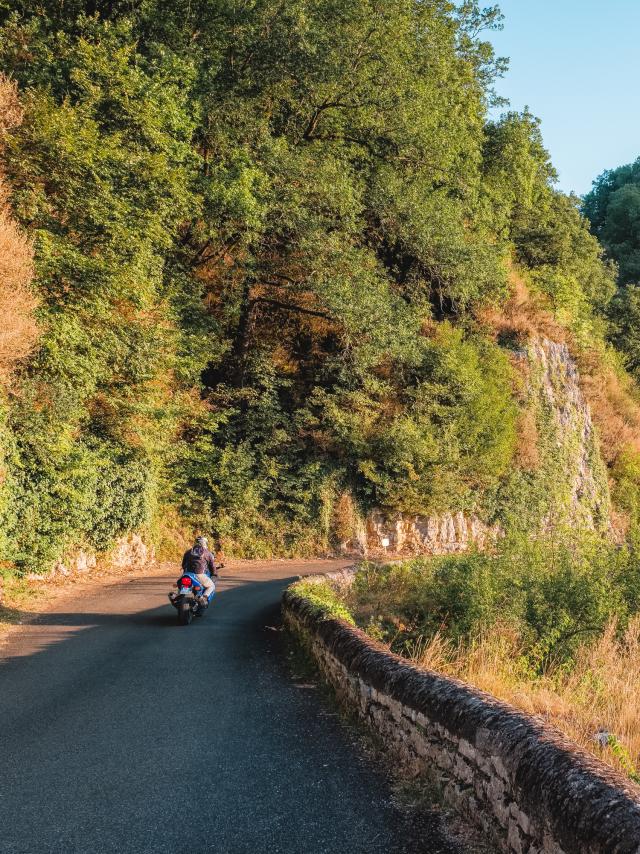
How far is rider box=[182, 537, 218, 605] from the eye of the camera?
12.6 m

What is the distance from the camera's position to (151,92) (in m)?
19.7

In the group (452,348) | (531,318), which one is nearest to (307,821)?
(452,348)

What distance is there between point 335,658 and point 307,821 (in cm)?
281

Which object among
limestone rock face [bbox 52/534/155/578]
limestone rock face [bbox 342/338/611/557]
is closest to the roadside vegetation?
limestone rock face [bbox 52/534/155/578]

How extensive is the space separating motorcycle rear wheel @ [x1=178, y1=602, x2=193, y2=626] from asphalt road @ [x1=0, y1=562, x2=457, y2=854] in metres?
1.73

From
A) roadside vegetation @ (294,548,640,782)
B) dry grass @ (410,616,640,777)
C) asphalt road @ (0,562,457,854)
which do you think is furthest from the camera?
roadside vegetation @ (294,548,640,782)

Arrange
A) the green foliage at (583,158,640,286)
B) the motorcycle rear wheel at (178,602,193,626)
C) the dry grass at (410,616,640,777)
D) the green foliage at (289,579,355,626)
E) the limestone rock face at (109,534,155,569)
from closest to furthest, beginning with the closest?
1. the dry grass at (410,616,640,777)
2. the green foliage at (289,579,355,626)
3. the motorcycle rear wheel at (178,602,193,626)
4. the limestone rock face at (109,534,155,569)
5. the green foliage at (583,158,640,286)

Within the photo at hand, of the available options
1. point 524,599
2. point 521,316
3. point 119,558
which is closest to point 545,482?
point 521,316

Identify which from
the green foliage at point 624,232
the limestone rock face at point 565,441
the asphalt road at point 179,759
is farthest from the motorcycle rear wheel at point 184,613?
the green foliage at point 624,232

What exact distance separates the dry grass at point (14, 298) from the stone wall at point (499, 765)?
36.8 feet

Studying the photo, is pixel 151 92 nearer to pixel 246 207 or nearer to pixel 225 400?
pixel 246 207

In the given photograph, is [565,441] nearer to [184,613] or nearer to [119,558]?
[119,558]

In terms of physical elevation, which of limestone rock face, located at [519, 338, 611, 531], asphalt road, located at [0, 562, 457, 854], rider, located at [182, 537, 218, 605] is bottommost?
asphalt road, located at [0, 562, 457, 854]

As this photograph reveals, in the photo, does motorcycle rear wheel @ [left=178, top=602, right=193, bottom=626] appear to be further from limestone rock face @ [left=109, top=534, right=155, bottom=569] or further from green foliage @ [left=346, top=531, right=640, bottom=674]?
limestone rock face @ [left=109, top=534, right=155, bottom=569]
